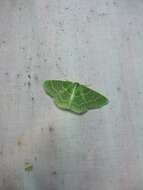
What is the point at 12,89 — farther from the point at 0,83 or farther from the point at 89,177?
the point at 89,177

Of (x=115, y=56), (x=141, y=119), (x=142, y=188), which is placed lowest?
(x=142, y=188)

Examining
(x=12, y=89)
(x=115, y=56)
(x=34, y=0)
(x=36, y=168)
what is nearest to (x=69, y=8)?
(x=34, y=0)

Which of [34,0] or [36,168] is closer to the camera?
[36,168]
